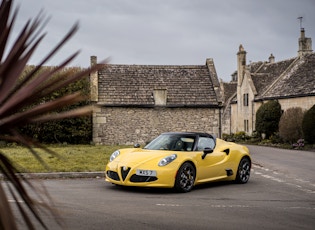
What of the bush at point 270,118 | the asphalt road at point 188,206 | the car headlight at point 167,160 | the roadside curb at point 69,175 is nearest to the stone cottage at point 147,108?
the bush at point 270,118

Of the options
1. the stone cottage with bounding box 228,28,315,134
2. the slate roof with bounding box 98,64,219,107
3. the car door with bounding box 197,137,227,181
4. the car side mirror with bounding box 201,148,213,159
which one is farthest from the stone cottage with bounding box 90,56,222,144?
the car side mirror with bounding box 201,148,213,159

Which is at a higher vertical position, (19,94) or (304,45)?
(304,45)

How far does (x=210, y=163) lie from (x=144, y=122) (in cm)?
1784

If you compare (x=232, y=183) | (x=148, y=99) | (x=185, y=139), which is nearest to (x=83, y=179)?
(x=185, y=139)

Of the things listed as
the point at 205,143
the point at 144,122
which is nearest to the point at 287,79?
the point at 144,122

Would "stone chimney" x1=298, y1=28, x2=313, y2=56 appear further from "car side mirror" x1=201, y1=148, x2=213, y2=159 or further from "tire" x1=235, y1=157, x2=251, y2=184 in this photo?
"car side mirror" x1=201, y1=148, x2=213, y2=159

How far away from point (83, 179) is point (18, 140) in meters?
10.9

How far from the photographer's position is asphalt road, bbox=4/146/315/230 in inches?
263

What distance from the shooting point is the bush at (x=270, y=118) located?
41406 mm

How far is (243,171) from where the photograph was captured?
477 inches

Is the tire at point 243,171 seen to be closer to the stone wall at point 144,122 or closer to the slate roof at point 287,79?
the stone wall at point 144,122

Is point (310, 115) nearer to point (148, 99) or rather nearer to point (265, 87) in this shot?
point (148, 99)

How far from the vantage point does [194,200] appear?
355 inches

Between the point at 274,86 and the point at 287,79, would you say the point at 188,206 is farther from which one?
the point at 274,86
